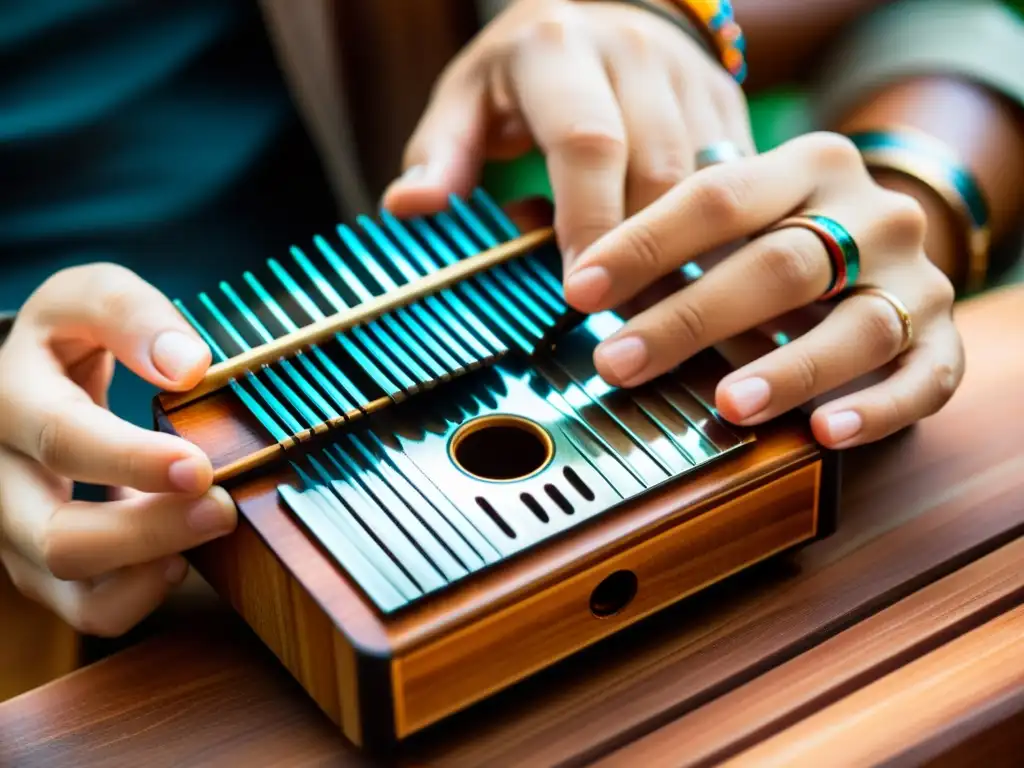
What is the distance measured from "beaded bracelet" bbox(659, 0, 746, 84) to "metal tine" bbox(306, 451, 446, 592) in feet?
1.96

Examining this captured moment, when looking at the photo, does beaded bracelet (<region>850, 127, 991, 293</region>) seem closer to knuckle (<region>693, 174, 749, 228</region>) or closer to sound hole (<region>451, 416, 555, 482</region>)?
knuckle (<region>693, 174, 749, 228</region>)

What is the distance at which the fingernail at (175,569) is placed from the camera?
668 millimetres

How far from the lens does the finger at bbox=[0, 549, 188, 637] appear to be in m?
0.66

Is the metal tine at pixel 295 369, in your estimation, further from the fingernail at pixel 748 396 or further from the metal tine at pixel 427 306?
the fingernail at pixel 748 396

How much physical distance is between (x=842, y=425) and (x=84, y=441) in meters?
0.42

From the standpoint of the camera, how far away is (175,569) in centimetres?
67

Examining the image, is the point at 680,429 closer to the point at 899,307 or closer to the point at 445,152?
the point at 899,307

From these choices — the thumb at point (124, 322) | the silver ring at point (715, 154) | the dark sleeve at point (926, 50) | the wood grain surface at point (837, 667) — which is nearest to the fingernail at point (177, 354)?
the thumb at point (124, 322)

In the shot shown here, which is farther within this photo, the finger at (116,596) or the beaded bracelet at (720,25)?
the beaded bracelet at (720,25)

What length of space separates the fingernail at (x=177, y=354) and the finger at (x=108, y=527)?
73 mm

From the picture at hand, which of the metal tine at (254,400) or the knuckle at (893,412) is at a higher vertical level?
the metal tine at (254,400)

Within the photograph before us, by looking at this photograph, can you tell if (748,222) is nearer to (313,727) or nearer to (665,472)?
(665,472)

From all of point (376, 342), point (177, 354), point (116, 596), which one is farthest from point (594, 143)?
point (116, 596)

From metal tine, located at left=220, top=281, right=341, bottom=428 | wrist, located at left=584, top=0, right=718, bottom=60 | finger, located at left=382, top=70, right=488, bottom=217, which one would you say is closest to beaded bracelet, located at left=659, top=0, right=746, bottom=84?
wrist, located at left=584, top=0, right=718, bottom=60
